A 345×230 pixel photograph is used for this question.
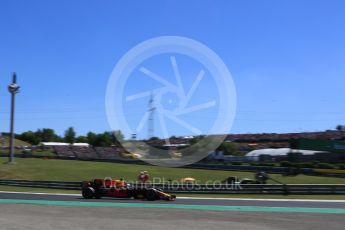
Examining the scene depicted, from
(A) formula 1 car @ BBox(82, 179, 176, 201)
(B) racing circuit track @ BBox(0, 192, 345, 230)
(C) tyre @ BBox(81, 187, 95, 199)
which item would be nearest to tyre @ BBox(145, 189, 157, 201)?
(A) formula 1 car @ BBox(82, 179, 176, 201)

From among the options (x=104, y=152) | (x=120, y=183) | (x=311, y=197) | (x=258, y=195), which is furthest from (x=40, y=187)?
(x=104, y=152)

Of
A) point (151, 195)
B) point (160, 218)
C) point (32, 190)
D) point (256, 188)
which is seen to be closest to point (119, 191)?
point (151, 195)

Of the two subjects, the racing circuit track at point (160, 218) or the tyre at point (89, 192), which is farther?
the tyre at point (89, 192)

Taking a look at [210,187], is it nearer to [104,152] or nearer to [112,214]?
[112,214]

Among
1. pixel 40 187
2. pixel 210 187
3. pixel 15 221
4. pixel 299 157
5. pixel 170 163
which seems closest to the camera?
pixel 15 221

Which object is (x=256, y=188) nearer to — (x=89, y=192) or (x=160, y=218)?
(x=89, y=192)

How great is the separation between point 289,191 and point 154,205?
891cm

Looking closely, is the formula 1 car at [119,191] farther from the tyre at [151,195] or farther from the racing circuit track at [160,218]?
the racing circuit track at [160,218]

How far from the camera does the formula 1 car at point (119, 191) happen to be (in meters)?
21.3

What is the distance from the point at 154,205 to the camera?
19.1m

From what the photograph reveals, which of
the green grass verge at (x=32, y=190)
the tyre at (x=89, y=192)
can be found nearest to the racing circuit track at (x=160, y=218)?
the tyre at (x=89, y=192)

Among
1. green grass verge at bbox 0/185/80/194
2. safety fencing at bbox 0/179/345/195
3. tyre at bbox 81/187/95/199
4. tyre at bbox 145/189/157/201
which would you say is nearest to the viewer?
tyre at bbox 145/189/157/201

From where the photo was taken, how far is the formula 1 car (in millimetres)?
21328

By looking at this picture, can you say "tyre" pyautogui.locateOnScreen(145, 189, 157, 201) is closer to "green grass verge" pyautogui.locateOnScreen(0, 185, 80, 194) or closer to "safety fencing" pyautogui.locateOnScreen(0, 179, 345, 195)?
"safety fencing" pyautogui.locateOnScreen(0, 179, 345, 195)
